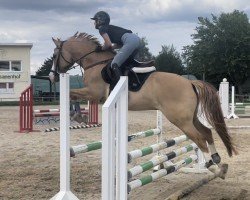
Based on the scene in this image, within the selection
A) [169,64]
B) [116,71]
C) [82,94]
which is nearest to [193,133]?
[116,71]

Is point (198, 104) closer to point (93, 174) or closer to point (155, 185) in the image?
point (155, 185)

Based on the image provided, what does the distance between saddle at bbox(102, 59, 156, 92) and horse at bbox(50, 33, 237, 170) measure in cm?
5

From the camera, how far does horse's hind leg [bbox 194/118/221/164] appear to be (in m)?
5.61

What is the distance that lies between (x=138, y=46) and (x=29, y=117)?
7.57 metres

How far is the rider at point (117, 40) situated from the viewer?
5609 mm

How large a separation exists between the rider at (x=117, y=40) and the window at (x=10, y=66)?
3476 centimetres

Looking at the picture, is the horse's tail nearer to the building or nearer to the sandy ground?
the sandy ground

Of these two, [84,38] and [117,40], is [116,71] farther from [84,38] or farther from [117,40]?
[84,38]

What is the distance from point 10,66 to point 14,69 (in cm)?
41

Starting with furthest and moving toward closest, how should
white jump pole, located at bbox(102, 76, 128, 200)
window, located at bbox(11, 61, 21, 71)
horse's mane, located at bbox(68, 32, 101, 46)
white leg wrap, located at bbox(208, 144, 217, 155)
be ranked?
1. window, located at bbox(11, 61, 21, 71)
2. horse's mane, located at bbox(68, 32, 101, 46)
3. white leg wrap, located at bbox(208, 144, 217, 155)
4. white jump pole, located at bbox(102, 76, 128, 200)

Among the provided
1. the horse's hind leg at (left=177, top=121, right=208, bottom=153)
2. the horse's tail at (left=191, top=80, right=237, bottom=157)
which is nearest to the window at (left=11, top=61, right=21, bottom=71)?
the horse's tail at (left=191, top=80, right=237, bottom=157)

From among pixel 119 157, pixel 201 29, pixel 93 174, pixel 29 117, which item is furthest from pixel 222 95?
pixel 201 29

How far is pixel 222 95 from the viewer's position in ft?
59.0

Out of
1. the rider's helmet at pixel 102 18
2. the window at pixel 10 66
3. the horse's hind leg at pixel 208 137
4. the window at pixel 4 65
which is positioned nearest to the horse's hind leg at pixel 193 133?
the horse's hind leg at pixel 208 137
